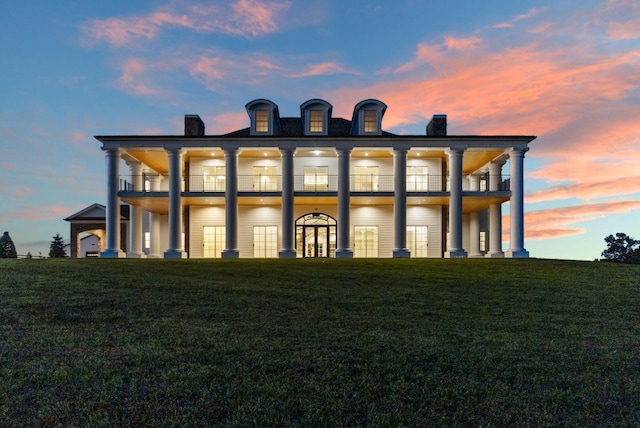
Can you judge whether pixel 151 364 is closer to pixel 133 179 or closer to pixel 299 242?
pixel 299 242

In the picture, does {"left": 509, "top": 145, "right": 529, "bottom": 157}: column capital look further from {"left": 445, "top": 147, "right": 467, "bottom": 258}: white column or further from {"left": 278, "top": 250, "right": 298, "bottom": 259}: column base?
{"left": 278, "top": 250, "right": 298, "bottom": 259}: column base

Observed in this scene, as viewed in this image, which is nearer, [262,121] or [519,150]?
[519,150]

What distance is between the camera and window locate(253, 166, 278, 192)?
92.2 ft

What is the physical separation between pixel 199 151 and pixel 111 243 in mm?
7253

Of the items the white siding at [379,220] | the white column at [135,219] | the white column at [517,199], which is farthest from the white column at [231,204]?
the white column at [517,199]

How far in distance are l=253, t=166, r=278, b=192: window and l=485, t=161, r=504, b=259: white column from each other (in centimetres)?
1356

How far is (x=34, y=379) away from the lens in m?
5.27

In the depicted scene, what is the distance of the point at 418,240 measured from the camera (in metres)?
28.3

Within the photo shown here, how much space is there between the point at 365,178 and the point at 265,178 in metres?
6.36

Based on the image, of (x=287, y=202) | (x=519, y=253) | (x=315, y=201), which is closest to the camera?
(x=519, y=253)

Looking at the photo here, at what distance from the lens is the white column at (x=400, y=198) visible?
25172 millimetres

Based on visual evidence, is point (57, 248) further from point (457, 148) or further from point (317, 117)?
point (457, 148)

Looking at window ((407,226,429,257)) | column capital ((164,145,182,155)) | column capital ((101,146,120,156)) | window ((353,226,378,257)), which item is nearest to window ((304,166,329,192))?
window ((353,226,378,257))

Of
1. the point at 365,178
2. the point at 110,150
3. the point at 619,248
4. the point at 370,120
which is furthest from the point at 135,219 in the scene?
the point at 619,248
